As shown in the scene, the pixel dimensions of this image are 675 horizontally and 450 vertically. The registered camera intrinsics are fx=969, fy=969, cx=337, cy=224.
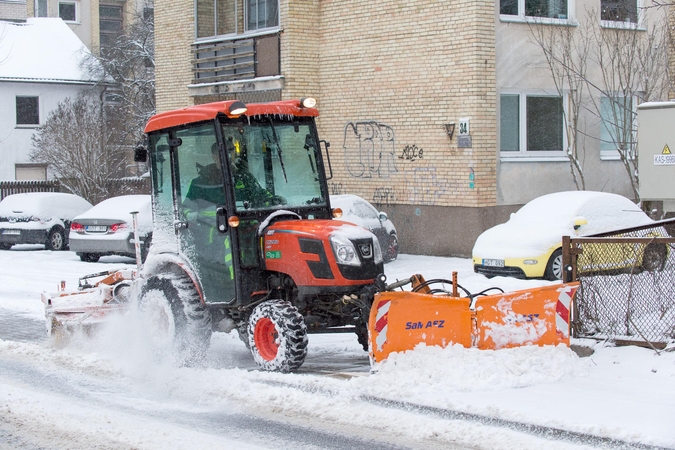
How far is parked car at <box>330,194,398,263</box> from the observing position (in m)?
17.7

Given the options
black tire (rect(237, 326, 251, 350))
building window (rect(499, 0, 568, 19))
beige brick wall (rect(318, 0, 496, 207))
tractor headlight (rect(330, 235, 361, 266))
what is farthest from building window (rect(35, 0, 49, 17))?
tractor headlight (rect(330, 235, 361, 266))

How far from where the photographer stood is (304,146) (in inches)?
373

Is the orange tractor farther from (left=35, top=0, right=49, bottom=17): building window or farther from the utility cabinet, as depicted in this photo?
(left=35, top=0, right=49, bottom=17): building window

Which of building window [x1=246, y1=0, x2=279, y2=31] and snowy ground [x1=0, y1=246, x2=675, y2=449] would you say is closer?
snowy ground [x1=0, y1=246, x2=675, y2=449]

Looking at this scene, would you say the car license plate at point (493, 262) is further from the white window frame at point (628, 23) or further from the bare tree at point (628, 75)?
the white window frame at point (628, 23)

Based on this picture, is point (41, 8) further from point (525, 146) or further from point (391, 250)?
point (391, 250)

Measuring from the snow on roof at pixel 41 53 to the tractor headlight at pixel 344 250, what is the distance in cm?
3570

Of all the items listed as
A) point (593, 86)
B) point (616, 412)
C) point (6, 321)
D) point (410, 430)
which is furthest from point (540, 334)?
point (593, 86)

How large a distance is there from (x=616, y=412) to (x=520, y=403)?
28.0 inches

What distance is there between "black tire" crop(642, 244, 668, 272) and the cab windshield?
3.18m

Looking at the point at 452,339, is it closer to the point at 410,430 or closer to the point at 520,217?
the point at 410,430

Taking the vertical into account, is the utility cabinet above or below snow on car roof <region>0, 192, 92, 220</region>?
above

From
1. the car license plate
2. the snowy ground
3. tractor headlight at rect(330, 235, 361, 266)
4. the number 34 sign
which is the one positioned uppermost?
the number 34 sign

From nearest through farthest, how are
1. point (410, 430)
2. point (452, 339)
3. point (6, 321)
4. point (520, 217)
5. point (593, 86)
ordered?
point (410, 430) → point (452, 339) → point (6, 321) → point (520, 217) → point (593, 86)
